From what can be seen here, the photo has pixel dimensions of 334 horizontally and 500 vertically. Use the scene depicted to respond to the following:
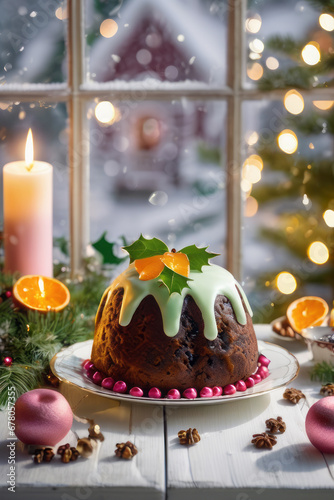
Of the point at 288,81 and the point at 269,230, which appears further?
the point at 269,230

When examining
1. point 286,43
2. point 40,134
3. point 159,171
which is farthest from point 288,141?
point 40,134

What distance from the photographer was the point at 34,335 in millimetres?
1342

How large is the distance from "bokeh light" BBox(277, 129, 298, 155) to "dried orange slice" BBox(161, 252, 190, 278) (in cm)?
78

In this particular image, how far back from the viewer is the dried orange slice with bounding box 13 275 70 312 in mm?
1426

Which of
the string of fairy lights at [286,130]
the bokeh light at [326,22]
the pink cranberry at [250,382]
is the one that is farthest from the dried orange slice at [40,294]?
the bokeh light at [326,22]

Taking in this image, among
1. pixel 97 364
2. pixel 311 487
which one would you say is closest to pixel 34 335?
pixel 97 364

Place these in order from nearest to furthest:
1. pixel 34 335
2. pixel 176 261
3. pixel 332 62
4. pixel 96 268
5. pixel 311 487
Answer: pixel 311 487 → pixel 176 261 → pixel 34 335 → pixel 332 62 → pixel 96 268

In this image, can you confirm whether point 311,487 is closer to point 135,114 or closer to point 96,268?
point 96,268

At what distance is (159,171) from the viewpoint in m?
1.89

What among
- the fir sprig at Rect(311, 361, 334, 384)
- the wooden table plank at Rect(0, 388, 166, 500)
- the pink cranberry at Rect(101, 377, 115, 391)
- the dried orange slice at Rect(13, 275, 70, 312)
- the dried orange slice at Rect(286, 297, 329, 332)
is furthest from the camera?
the dried orange slice at Rect(286, 297, 329, 332)

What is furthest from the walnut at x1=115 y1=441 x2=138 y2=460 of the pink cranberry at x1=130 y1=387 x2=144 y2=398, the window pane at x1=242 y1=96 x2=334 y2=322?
the window pane at x1=242 y1=96 x2=334 y2=322

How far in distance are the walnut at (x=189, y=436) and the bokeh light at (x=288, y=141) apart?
3.29 ft

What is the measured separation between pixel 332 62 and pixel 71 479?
1.25m

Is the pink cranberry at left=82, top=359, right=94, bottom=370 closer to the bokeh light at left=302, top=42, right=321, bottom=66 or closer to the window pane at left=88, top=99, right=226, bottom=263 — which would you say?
the window pane at left=88, top=99, right=226, bottom=263
